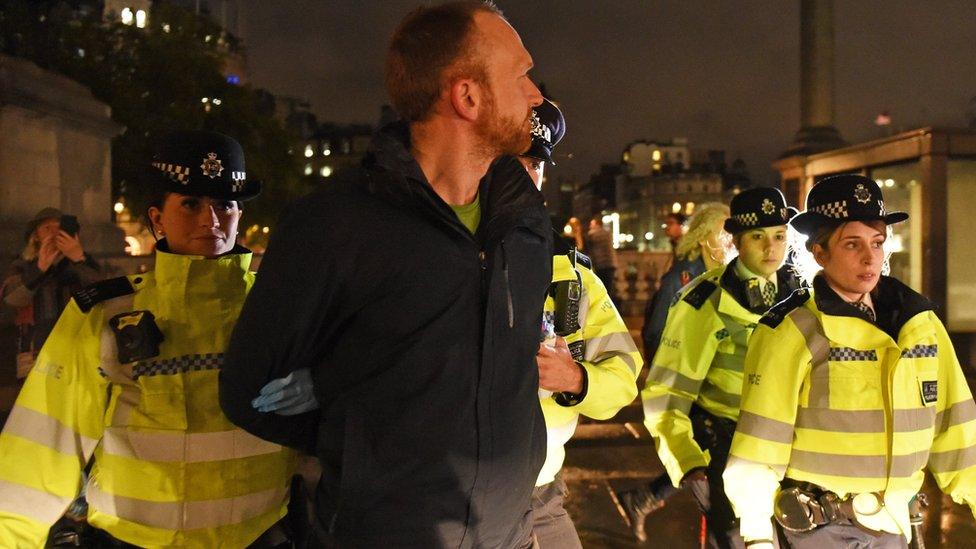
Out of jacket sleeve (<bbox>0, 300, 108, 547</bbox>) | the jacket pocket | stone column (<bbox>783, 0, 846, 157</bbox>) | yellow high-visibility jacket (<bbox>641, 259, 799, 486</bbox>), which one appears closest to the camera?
jacket sleeve (<bbox>0, 300, 108, 547</bbox>)

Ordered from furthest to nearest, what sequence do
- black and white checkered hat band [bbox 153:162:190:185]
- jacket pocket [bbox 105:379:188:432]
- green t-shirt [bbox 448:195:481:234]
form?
black and white checkered hat band [bbox 153:162:190:185]
jacket pocket [bbox 105:379:188:432]
green t-shirt [bbox 448:195:481:234]

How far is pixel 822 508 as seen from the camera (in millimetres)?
2705

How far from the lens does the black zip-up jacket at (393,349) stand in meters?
1.59

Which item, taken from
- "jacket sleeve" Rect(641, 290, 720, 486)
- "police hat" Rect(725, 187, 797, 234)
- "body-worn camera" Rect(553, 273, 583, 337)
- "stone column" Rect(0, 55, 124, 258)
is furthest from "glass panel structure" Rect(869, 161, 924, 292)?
"stone column" Rect(0, 55, 124, 258)

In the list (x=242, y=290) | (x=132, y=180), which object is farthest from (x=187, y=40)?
(x=242, y=290)

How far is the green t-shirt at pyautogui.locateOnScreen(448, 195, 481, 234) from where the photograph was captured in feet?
5.97

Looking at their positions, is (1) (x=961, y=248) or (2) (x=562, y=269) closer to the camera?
(2) (x=562, y=269)

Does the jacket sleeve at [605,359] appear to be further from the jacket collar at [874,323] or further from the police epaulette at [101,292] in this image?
the police epaulette at [101,292]

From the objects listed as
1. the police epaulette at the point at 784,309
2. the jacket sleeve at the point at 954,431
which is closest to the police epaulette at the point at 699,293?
the police epaulette at the point at 784,309

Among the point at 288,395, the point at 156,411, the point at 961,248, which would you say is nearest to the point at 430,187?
the point at 288,395

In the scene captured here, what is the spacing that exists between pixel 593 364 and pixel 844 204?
116 cm

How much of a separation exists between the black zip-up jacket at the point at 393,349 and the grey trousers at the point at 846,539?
62.0 inches

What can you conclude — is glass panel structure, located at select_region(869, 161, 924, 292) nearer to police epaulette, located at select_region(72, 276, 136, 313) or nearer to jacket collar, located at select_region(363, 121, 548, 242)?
jacket collar, located at select_region(363, 121, 548, 242)

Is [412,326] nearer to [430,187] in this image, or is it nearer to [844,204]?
[430,187]
